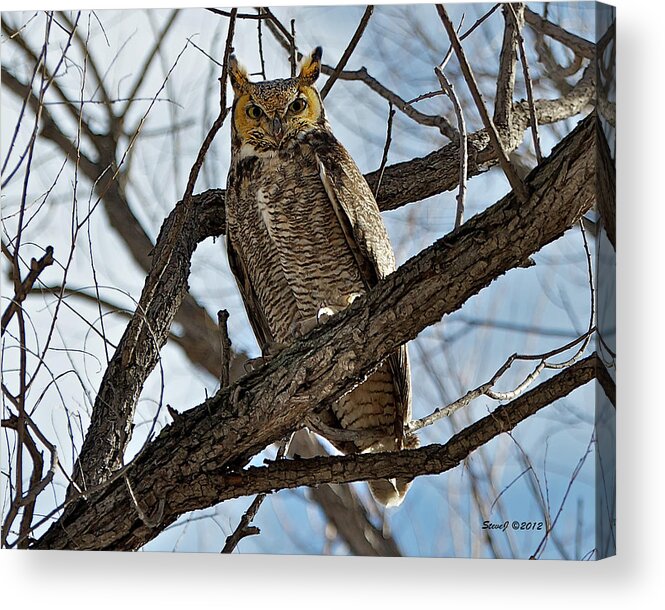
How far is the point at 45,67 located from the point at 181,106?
34 centimetres

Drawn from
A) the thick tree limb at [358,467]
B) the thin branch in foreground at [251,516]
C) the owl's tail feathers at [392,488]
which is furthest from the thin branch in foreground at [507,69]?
the thin branch in foreground at [251,516]

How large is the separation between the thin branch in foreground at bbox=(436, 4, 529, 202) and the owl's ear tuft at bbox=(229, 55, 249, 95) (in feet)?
1.46

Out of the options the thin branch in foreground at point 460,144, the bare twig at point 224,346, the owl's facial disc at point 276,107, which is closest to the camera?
the thin branch in foreground at point 460,144

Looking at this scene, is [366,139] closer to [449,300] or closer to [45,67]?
[449,300]

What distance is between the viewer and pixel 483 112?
1.98 metres

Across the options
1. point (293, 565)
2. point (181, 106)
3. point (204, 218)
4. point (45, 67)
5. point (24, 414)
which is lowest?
point (293, 565)

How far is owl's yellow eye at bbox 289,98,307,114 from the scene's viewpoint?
2334mm

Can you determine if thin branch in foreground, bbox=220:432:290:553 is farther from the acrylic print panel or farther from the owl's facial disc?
the owl's facial disc

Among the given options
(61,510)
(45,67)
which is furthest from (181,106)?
(61,510)

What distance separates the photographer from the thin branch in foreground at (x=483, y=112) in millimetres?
1938

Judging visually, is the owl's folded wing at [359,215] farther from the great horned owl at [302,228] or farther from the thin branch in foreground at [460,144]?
the thin branch in foreground at [460,144]

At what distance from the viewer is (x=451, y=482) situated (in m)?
2.20

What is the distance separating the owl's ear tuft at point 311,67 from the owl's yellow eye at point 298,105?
0.04 metres

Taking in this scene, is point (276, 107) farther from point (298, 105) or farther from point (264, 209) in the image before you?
point (264, 209)
